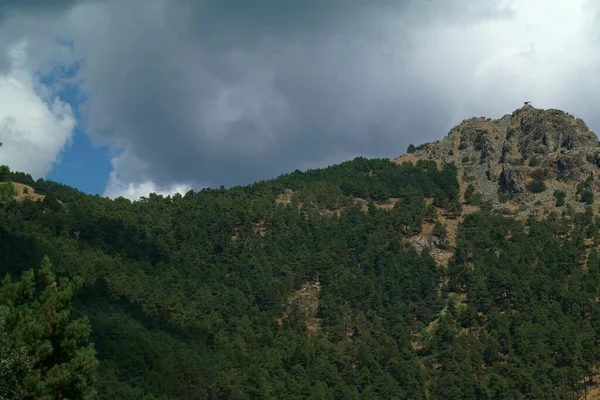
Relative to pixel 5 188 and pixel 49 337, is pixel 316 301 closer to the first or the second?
pixel 49 337

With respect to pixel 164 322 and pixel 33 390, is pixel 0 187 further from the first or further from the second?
pixel 164 322

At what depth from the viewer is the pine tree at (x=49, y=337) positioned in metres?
30.8

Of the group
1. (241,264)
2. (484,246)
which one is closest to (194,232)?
(241,264)

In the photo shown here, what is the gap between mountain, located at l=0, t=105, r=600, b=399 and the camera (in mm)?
117438

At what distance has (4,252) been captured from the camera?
4838 inches

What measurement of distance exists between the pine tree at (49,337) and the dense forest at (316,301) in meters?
57.0

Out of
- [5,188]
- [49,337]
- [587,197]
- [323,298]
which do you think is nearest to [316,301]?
[323,298]

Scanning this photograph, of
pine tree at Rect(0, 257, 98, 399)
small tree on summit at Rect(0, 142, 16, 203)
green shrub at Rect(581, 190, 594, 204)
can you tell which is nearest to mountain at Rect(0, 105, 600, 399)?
green shrub at Rect(581, 190, 594, 204)

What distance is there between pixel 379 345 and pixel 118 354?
5897 centimetres

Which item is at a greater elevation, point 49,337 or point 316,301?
point 316,301

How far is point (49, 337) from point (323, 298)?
132804mm

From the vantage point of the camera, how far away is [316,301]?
547 ft

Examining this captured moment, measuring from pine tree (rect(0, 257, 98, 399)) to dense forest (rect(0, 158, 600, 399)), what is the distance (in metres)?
57.0

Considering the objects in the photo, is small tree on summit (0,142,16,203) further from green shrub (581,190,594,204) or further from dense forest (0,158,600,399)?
green shrub (581,190,594,204)
